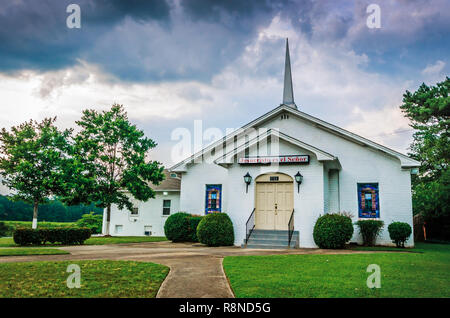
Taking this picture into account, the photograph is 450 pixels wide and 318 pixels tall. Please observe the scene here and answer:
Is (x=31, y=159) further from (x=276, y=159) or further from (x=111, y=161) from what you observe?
(x=276, y=159)

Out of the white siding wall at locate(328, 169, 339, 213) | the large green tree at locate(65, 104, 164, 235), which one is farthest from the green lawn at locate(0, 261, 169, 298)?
the large green tree at locate(65, 104, 164, 235)

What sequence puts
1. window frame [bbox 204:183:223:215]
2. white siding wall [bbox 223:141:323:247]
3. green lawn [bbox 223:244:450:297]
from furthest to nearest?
window frame [bbox 204:183:223:215], white siding wall [bbox 223:141:323:247], green lawn [bbox 223:244:450:297]

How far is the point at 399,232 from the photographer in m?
15.0

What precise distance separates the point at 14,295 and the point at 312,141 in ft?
51.1

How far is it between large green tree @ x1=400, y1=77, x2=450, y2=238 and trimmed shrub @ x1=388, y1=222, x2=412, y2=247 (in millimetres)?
6781

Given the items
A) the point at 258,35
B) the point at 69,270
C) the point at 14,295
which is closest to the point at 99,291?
the point at 14,295

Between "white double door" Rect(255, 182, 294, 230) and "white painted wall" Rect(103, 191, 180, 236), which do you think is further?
"white painted wall" Rect(103, 191, 180, 236)

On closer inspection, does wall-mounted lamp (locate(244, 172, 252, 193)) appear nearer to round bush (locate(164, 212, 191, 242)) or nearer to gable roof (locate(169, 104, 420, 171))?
round bush (locate(164, 212, 191, 242))

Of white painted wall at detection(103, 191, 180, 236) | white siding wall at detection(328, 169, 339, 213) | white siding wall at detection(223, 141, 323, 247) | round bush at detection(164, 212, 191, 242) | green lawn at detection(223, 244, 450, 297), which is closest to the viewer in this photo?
green lawn at detection(223, 244, 450, 297)

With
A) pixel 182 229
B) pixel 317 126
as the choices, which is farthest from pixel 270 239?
pixel 317 126

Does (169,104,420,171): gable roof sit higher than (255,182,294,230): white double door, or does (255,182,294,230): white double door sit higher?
(169,104,420,171): gable roof

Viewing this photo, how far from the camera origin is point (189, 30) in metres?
15.0

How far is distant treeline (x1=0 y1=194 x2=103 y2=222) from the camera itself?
165 feet

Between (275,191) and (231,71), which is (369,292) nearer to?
(275,191)
